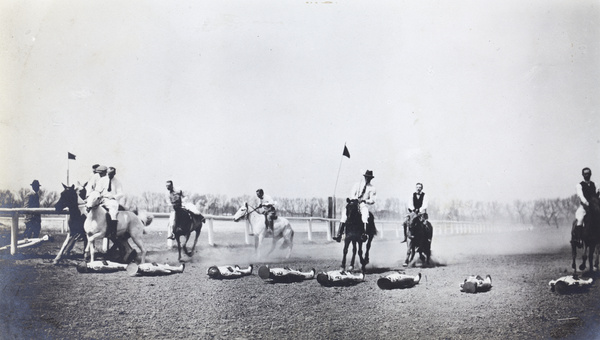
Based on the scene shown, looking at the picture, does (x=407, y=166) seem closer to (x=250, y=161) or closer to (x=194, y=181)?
(x=250, y=161)

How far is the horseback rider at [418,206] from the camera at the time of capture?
6.45 metres

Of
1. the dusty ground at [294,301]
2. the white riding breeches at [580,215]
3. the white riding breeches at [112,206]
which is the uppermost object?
the white riding breeches at [112,206]

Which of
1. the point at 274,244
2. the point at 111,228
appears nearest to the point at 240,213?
the point at 274,244

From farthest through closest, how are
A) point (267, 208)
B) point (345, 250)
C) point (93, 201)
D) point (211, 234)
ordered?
1. point (345, 250)
2. point (267, 208)
3. point (211, 234)
4. point (93, 201)

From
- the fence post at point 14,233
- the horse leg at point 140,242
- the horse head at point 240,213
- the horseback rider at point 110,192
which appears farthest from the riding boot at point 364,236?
the fence post at point 14,233

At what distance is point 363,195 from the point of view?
251 inches

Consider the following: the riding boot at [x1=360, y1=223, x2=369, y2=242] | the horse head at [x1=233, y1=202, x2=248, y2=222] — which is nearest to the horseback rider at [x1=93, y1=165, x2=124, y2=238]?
the horse head at [x1=233, y1=202, x2=248, y2=222]

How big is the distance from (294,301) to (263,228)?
0.96 metres

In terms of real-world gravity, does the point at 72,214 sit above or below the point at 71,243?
above

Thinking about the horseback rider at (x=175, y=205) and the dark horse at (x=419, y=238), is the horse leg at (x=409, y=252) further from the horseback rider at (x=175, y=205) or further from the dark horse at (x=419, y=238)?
the horseback rider at (x=175, y=205)

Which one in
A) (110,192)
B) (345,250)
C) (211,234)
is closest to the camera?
(110,192)

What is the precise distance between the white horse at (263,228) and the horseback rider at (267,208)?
4 cm

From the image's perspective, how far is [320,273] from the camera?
6176mm

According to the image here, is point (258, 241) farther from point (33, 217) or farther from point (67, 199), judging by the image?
point (33, 217)
